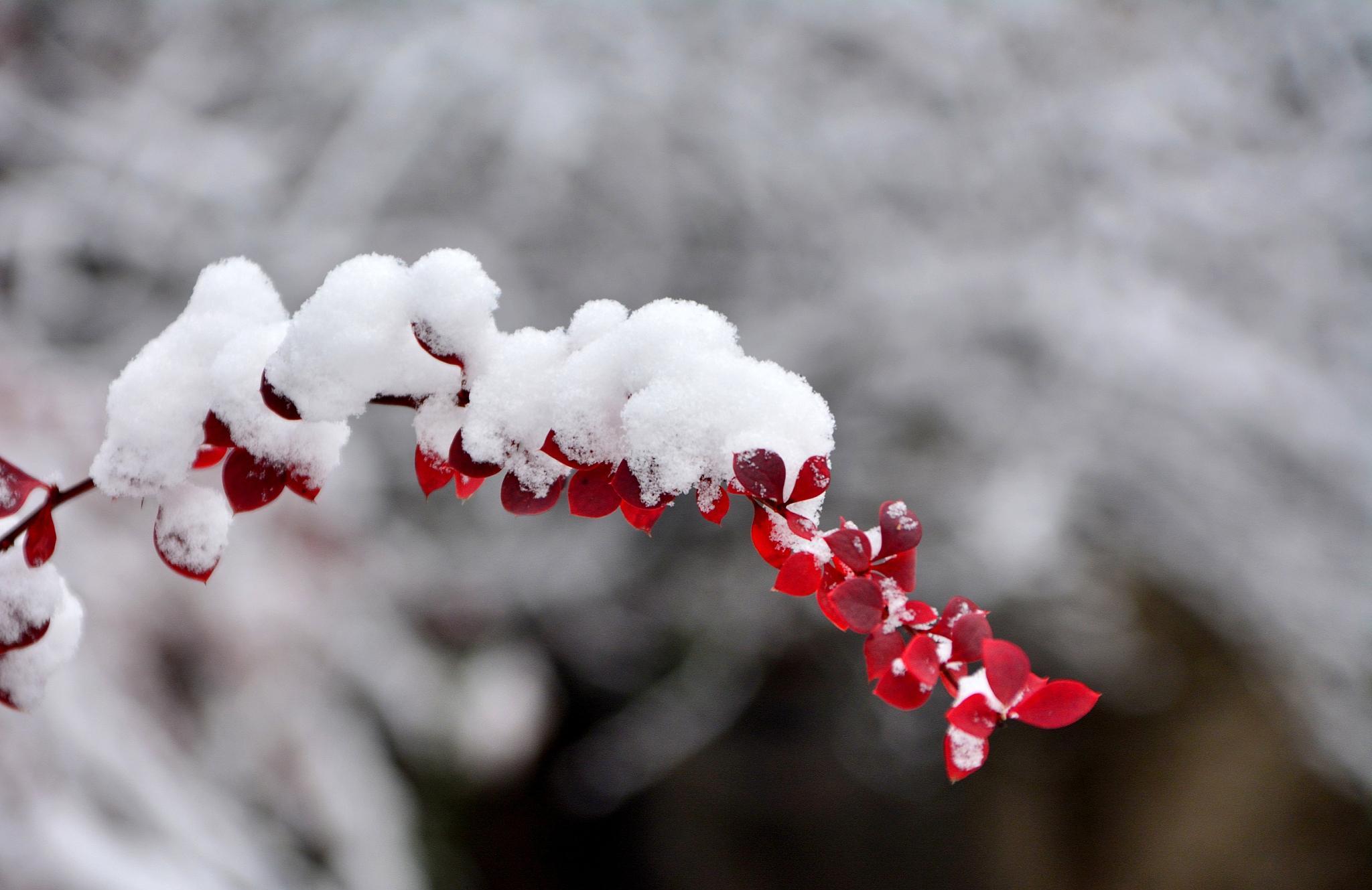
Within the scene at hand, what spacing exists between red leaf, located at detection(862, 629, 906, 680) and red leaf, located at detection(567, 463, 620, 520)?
0.42ft

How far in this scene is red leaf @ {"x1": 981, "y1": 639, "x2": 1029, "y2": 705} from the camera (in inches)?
11.7

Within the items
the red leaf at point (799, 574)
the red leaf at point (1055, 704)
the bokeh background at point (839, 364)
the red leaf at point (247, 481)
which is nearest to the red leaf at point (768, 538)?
the red leaf at point (799, 574)

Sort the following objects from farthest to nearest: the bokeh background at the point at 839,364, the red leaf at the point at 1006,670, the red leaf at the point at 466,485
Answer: the bokeh background at the point at 839,364 → the red leaf at the point at 466,485 → the red leaf at the point at 1006,670

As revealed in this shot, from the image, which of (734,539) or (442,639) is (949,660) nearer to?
(734,539)

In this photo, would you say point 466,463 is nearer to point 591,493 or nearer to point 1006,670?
point 591,493

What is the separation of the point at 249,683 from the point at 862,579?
154 cm

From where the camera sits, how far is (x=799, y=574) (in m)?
0.35

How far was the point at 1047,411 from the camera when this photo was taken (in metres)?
1.97

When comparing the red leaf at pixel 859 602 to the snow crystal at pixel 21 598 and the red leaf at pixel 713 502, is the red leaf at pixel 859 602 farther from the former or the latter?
the snow crystal at pixel 21 598

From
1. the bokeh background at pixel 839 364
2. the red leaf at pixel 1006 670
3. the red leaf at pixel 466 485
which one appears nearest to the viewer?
the red leaf at pixel 1006 670

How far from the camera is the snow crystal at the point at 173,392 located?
35 centimetres

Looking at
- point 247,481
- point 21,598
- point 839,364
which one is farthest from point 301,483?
point 839,364

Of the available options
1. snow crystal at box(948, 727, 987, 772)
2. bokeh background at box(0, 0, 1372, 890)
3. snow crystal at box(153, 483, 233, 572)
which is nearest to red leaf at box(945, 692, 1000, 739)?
snow crystal at box(948, 727, 987, 772)

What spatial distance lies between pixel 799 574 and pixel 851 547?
0.10ft
